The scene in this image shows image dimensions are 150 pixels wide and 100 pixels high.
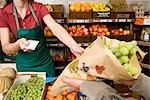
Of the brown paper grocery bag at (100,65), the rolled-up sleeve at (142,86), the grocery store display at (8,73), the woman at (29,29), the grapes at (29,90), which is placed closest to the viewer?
the brown paper grocery bag at (100,65)

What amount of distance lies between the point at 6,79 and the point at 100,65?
917mm

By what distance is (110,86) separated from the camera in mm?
1545

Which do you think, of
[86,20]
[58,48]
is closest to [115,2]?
[86,20]

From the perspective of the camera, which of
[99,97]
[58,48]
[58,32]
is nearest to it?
[99,97]

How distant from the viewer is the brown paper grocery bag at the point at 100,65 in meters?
1.46

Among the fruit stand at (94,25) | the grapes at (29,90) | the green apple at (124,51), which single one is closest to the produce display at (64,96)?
the grapes at (29,90)

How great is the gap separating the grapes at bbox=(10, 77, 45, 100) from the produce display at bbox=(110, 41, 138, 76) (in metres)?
0.80

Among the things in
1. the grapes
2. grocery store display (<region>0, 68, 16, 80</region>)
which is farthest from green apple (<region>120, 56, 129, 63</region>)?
grocery store display (<region>0, 68, 16, 80</region>)

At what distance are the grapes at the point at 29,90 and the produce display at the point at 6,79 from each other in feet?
0.22

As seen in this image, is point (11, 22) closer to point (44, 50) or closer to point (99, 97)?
point (44, 50)

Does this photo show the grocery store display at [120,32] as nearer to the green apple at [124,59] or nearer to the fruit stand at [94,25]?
the fruit stand at [94,25]

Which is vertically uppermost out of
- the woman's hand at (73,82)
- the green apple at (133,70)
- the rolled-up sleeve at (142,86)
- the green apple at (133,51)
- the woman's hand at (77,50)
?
the green apple at (133,51)

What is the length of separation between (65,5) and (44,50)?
7.29 feet

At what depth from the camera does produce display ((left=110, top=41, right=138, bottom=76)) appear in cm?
Result: 149
